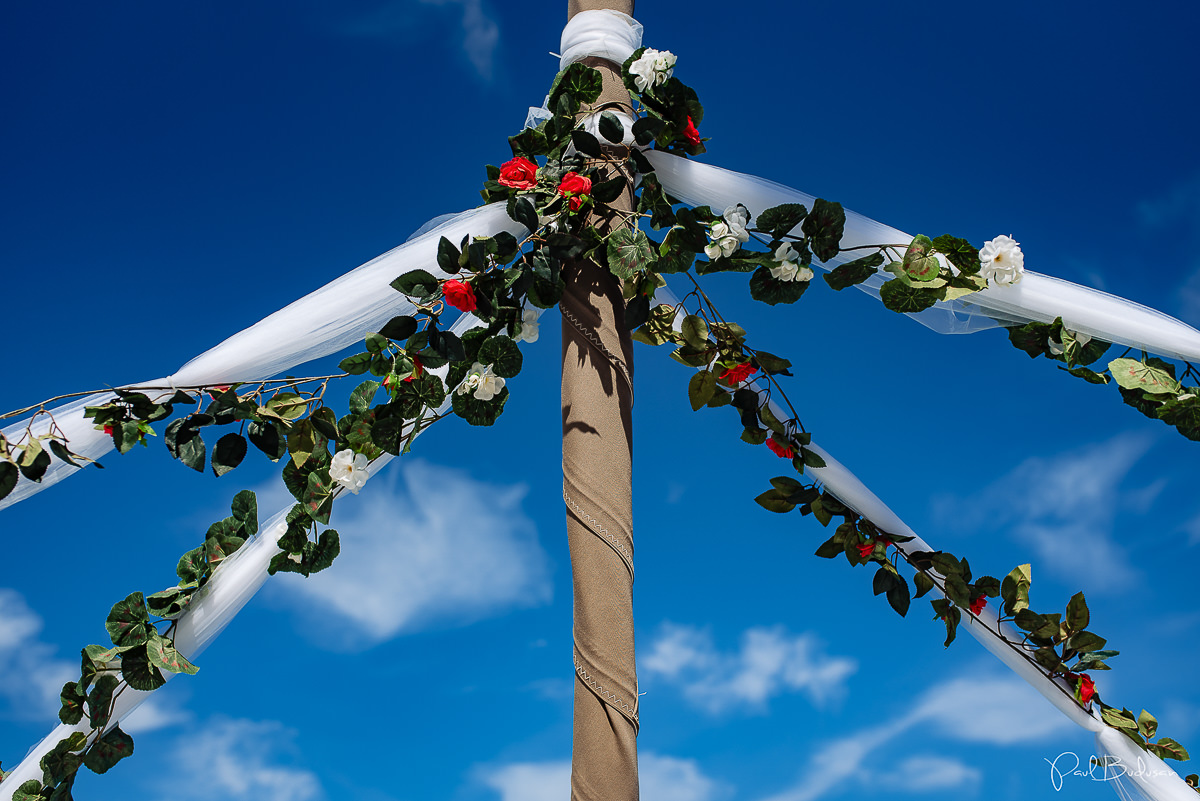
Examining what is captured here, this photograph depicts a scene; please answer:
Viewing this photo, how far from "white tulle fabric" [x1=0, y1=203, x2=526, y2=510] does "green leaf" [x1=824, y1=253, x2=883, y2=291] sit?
0.72 meters

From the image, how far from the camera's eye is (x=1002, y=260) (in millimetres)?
1635

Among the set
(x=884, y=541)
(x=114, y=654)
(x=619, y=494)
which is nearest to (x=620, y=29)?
(x=619, y=494)

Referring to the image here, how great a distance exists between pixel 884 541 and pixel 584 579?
124cm

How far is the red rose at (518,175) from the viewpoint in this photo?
5.79 ft

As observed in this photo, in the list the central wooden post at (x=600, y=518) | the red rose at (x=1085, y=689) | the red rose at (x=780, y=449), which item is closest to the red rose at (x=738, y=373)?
the red rose at (x=780, y=449)

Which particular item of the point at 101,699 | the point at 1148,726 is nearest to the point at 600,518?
the point at 101,699

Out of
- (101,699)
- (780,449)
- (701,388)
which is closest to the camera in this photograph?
(101,699)

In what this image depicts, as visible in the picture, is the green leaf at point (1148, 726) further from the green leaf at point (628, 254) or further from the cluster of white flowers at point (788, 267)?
the green leaf at point (628, 254)

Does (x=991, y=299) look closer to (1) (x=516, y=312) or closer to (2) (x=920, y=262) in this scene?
(2) (x=920, y=262)

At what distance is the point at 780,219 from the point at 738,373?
0.60m

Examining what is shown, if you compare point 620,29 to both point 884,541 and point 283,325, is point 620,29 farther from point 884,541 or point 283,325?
point 884,541

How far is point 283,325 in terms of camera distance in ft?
5.44

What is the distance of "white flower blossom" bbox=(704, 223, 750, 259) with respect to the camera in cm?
172

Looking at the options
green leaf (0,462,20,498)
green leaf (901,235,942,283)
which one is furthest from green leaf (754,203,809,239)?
green leaf (0,462,20,498)
